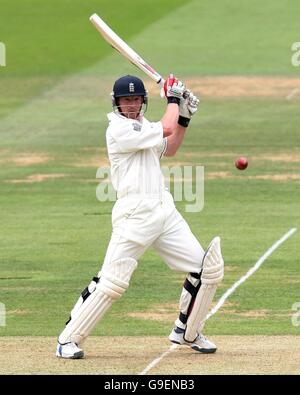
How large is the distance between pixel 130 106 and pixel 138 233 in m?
1.02

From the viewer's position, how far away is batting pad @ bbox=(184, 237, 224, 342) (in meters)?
10.6

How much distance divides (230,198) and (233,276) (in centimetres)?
484

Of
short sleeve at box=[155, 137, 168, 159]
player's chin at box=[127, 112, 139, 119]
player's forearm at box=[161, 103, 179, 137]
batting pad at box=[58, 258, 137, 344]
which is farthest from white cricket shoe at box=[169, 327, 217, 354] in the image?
player's chin at box=[127, 112, 139, 119]

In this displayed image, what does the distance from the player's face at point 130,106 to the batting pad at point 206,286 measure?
1216mm

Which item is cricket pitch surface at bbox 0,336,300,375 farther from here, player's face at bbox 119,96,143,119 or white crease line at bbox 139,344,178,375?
player's face at bbox 119,96,143,119

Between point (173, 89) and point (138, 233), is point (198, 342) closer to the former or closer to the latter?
point (138, 233)

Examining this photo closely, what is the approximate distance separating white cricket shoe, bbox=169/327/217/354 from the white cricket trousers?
562 mm

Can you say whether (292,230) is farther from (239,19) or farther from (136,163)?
(239,19)

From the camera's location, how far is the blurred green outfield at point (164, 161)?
13.3 m

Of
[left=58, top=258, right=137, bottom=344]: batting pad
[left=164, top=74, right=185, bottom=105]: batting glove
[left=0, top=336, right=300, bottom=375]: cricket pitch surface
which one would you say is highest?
[left=164, top=74, right=185, bottom=105]: batting glove

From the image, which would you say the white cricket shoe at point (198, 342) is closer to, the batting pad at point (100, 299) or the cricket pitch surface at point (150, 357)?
the cricket pitch surface at point (150, 357)

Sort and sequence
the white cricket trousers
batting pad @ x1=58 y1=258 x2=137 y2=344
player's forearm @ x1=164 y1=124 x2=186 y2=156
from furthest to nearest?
1. player's forearm @ x1=164 y1=124 x2=186 y2=156
2. the white cricket trousers
3. batting pad @ x1=58 y1=258 x2=137 y2=344

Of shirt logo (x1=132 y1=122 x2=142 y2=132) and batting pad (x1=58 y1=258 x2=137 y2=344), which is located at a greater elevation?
shirt logo (x1=132 y1=122 x2=142 y2=132)

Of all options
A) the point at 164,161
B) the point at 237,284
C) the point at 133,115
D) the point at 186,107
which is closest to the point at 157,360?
the point at 133,115
